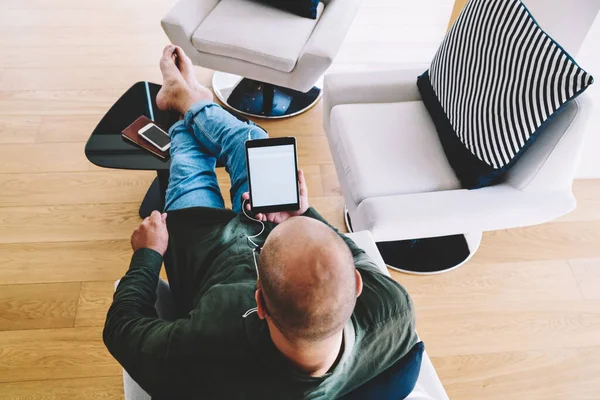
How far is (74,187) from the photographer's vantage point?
6.77 ft

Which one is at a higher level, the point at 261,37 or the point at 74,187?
the point at 261,37

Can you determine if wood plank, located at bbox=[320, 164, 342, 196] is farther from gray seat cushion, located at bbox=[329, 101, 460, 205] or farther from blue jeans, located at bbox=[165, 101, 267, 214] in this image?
blue jeans, located at bbox=[165, 101, 267, 214]

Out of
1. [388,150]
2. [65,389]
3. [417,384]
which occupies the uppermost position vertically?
[388,150]

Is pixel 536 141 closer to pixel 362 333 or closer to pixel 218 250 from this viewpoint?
pixel 362 333

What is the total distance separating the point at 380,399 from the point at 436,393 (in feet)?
0.74

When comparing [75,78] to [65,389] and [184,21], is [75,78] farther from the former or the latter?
[65,389]

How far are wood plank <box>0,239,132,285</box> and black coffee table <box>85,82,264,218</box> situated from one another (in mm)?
201

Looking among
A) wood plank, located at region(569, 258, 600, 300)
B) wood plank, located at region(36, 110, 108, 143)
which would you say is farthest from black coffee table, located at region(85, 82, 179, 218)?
wood plank, located at region(569, 258, 600, 300)

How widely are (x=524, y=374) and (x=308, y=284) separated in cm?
120

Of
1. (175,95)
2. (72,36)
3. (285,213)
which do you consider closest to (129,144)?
(175,95)

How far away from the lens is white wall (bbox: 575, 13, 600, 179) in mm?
1643

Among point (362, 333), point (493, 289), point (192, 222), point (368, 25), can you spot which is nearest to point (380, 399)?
point (362, 333)

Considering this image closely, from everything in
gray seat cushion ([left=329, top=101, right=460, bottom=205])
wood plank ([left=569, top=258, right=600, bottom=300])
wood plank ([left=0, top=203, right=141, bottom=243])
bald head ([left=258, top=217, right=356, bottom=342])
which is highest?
bald head ([left=258, top=217, right=356, bottom=342])

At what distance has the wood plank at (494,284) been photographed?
1.83 metres
